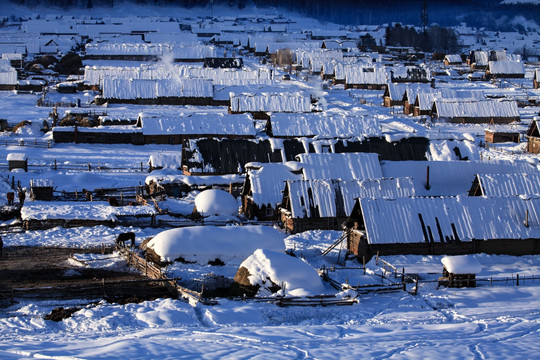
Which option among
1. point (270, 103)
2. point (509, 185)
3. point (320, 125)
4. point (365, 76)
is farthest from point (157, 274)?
point (365, 76)

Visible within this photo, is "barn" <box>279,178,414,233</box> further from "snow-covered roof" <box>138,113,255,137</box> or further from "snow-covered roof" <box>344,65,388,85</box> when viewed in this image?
"snow-covered roof" <box>344,65,388,85</box>

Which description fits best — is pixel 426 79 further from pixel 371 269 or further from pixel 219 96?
pixel 371 269

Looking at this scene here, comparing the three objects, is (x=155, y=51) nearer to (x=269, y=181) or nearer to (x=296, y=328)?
(x=269, y=181)

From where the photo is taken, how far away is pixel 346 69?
253 feet

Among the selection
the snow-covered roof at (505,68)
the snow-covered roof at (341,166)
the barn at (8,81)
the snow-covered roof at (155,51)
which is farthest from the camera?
the snow-covered roof at (155,51)

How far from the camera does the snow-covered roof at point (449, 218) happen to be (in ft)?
81.3

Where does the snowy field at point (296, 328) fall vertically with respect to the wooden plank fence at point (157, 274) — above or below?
below

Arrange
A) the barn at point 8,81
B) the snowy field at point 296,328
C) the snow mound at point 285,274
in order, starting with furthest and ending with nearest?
1. the barn at point 8,81
2. the snow mound at point 285,274
3. the snowy field at point 296,328

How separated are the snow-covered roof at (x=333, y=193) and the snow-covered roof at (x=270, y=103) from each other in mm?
26743

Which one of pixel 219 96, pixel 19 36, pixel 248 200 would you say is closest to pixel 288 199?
pixel 248 200

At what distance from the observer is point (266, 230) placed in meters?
24.1

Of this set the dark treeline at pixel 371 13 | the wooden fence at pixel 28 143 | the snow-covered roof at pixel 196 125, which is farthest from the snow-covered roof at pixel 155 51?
the dark treeline at pixel 371 13

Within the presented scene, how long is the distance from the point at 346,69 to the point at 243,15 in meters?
106

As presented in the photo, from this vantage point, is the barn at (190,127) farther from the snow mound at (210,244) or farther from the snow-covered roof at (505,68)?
the snow-covered roof at (505,68)
